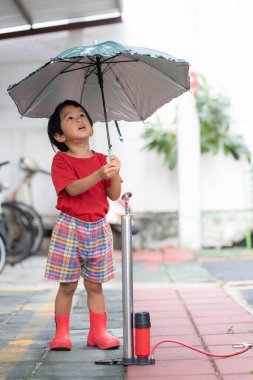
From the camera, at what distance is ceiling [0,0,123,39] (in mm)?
8344

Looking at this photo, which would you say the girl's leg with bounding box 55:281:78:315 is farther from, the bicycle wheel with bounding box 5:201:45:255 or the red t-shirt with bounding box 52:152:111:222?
the bicycle wheel with bounding box 5:201:45:255

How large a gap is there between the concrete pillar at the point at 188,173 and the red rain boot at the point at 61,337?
5473 mm

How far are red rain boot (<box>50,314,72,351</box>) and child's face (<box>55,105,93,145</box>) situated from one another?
3.15 feet

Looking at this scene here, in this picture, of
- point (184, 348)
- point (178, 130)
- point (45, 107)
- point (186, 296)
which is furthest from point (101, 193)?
point (178, 130)

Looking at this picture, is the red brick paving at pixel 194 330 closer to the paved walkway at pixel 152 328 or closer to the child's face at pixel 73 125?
the paved walkway at pixel 152 328

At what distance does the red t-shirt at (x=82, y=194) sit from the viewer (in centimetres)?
371

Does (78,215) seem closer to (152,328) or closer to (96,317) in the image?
(96,317)

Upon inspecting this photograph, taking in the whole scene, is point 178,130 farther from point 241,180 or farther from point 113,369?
point 113,369

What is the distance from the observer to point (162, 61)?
12.0ft

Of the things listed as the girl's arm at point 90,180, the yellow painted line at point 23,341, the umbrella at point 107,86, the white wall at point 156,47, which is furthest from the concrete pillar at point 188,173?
the girl's arm at point 90,180

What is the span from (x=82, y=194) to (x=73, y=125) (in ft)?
1.20

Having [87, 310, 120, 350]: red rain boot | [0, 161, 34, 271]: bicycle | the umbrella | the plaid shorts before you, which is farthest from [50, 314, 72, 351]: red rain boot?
[0, 161, 34, 271]: bicycle

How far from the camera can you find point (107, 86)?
400cm

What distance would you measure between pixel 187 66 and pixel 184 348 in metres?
1.46
